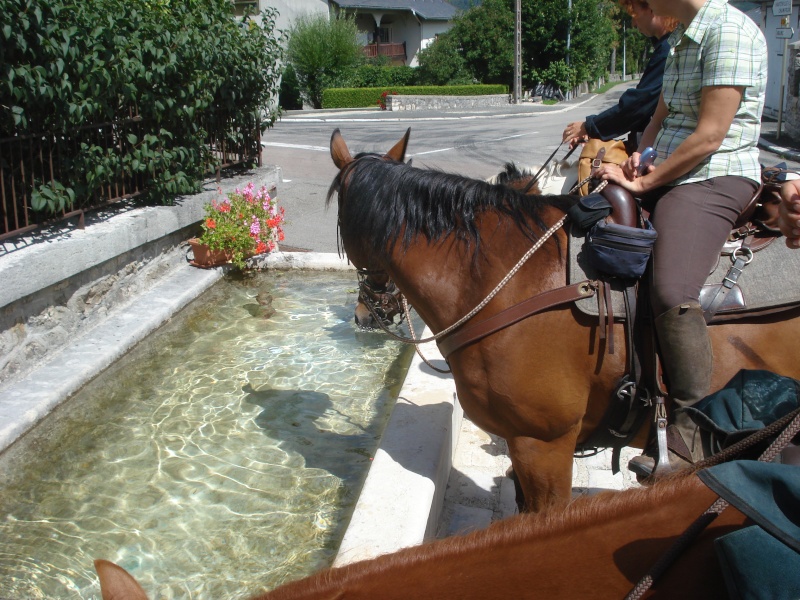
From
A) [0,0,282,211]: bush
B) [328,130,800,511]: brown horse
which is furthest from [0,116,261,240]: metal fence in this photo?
[328,130,800,511]: brown horse

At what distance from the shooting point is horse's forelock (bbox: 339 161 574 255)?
3.22 meters

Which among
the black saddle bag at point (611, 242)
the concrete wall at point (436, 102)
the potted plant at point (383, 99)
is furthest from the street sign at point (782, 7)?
the potted plant at point (383, 99)

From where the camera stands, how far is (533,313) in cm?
299

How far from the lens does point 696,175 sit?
9.68 feet

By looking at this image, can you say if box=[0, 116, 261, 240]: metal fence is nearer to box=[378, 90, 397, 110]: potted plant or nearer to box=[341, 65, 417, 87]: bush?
box=[378, 90, 397, 110]: potted plant

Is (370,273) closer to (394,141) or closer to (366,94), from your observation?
(394,141)

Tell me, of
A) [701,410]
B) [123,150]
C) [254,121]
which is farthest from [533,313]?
[254,121]

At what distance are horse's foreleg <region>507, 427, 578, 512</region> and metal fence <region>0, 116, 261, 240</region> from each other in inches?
175

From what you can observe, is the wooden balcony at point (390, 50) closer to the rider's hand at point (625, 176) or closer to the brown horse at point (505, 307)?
the brown horse at point (505, 307)

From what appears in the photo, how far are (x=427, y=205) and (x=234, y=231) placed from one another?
4.90 meters

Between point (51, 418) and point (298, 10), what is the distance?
4514 cm

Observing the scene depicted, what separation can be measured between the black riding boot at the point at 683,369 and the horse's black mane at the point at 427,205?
705mm

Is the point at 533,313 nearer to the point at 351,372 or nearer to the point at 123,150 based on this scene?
the point at 351,372

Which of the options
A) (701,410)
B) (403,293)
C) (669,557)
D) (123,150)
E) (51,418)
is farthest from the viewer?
(123,150)
